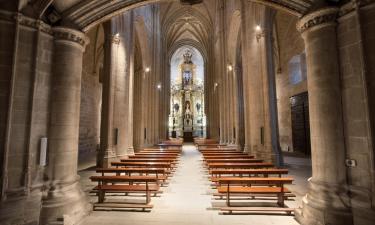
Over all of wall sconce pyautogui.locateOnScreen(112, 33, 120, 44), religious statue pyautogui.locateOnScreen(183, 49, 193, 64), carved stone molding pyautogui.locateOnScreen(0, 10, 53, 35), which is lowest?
carved stone molding pyautogui.locateOnScreen(0, 10, 53, 35)

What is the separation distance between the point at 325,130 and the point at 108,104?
8931 millimetres

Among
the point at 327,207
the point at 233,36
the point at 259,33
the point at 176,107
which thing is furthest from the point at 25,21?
the point at 176,107

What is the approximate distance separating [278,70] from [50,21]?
17.9 metres

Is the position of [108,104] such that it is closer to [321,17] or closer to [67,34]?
[67,34]

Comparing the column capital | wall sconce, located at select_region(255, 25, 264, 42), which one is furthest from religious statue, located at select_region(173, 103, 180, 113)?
the column capital

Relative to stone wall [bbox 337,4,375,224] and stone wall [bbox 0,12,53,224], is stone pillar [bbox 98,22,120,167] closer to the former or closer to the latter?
stone wall [bbox 0,12,53,224]

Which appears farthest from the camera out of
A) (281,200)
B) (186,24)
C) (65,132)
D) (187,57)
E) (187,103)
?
(187,57)

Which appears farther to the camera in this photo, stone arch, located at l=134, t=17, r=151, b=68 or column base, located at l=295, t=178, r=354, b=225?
stone arch, located at l=134, t=17, r=151, b=68

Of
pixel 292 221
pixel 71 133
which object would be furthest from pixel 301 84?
pixel 71 133

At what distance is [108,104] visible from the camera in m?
10.4

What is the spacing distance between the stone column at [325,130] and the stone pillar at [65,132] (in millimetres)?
4528

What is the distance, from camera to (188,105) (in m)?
38.1

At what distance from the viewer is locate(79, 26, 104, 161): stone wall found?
15.6 metres

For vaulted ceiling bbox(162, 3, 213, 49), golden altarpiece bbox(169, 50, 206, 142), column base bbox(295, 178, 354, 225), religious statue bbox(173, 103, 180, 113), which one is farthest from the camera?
religious statue bbox(173, 103, 180, 113)
